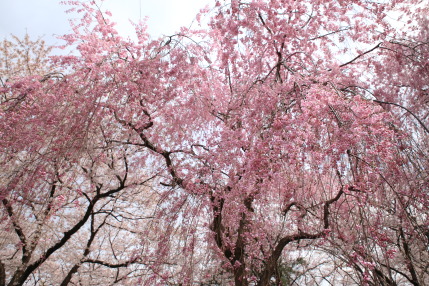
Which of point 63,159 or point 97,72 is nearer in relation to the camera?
point 63,159

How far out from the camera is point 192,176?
3.97m

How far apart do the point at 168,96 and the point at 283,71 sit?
196 cm

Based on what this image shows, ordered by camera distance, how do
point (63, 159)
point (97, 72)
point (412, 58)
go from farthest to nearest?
1. point (412, 58)
2. point (97, 72)
3. point (63, 159)

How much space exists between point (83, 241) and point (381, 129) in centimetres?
1027

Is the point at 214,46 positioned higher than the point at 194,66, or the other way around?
the point at 214,46

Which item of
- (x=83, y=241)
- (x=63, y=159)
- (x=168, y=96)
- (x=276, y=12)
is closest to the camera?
(x=63, y=159)

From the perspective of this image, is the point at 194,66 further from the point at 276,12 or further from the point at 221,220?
the point at 221,220

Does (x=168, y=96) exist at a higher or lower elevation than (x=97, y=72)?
higher

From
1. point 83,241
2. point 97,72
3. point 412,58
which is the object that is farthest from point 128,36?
point 83,241

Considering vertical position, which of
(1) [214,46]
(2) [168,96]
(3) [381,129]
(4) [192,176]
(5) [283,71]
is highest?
(1) [214,46]

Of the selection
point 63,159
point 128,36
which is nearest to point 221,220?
point 63,159

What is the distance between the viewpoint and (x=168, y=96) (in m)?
4.66

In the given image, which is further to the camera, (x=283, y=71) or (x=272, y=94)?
(x=283, y=71)

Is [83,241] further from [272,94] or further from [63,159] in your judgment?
[272,94]
